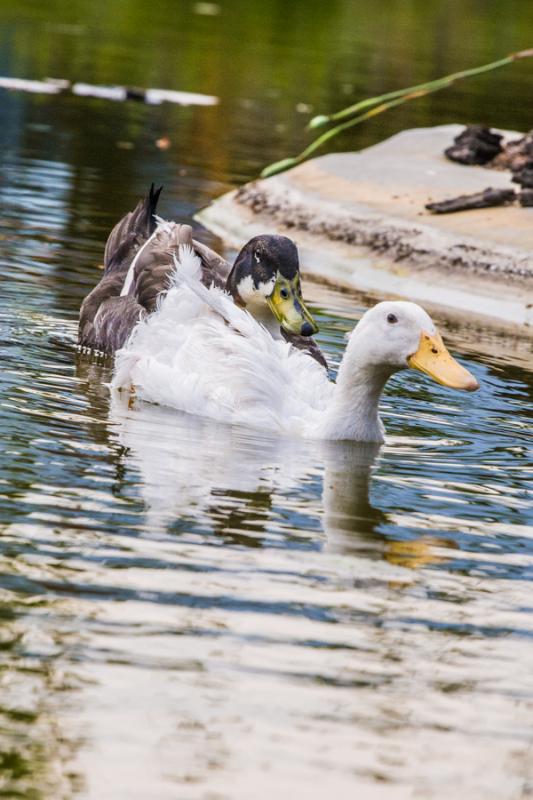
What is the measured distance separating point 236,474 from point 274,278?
2048 millimetres

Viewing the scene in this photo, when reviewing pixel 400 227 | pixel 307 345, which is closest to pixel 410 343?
pixel 307 345

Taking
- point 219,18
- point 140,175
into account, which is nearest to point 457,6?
point 219,18

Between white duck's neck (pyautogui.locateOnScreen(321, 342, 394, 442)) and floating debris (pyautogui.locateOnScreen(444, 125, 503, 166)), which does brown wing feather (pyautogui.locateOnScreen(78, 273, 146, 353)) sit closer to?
white duck's neck (pyautogui.locateOnScreen(321, 342, 394, 442))

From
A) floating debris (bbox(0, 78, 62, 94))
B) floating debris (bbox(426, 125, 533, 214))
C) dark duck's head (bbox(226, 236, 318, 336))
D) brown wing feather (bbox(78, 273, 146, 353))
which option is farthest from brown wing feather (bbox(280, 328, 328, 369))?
floating debris (bbox(0, 78, 62, 94))

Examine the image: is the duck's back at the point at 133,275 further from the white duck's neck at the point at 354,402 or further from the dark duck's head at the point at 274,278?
the white duck's neck at the point at 354,402

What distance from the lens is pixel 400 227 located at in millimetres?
14211

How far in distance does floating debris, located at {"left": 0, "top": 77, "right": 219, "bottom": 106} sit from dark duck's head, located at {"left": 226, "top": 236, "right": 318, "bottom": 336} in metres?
13.9

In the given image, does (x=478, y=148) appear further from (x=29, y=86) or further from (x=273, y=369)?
(x=29, y=86)

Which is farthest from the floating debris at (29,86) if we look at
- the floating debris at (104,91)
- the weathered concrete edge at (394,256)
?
the weathered concrete edge at (394,256)

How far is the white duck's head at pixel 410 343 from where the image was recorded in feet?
26.1

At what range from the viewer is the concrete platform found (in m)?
13.2

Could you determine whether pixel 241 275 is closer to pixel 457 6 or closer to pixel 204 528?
pixel 204 528

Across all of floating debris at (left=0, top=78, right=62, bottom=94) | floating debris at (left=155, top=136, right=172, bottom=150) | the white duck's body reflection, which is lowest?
the white duck's body reflection

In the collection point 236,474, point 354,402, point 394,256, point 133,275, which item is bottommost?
point 236,474
